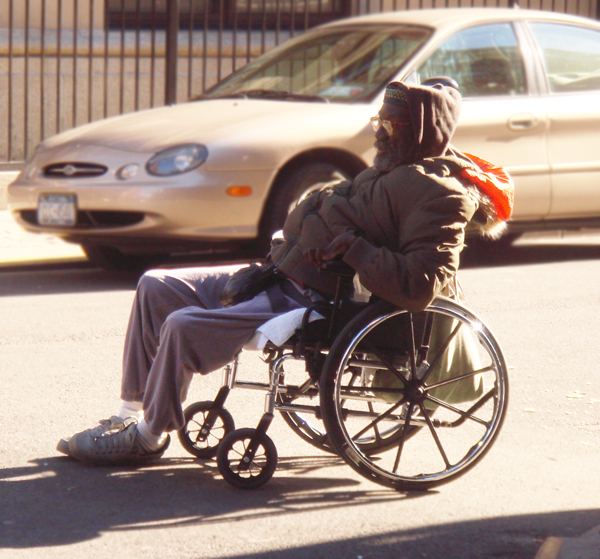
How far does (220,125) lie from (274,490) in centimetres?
392

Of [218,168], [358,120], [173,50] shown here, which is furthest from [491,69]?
[173,50]

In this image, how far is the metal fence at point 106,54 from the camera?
11586mm

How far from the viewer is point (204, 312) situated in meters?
3.68

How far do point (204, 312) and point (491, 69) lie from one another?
4.85 metres

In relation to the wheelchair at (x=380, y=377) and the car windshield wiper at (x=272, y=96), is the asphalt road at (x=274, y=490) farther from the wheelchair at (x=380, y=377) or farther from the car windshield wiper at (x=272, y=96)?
the car windshield wiper at (x=272, y=96)

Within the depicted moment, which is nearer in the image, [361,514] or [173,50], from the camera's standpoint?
[361,514]

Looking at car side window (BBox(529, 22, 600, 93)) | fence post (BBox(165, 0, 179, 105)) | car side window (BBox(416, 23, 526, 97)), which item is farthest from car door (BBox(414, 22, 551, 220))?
fence post (BBox(165, 0, 179, 105))

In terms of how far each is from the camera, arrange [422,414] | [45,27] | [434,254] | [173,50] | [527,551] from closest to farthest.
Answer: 1. [527,551]
2. [434,254]
3. [422,414]
4. [173,50]
5. [45,27]

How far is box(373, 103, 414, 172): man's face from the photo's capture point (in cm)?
365

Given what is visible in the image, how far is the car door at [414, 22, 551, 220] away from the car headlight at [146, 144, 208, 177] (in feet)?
5.26

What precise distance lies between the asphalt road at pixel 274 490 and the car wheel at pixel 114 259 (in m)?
2.18

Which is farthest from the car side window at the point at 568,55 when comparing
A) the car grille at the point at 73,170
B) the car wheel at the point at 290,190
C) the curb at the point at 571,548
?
the curb at the point at 571,548

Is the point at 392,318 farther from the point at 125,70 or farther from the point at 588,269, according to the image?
the point at 125,70

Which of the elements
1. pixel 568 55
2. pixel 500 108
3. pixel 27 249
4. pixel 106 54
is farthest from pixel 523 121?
pixel 106 54
